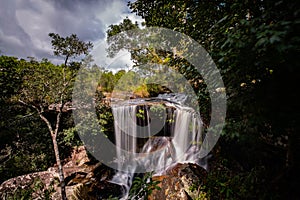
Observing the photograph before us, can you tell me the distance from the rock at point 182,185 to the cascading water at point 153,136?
176 centimetres

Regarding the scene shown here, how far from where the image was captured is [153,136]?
798 cm

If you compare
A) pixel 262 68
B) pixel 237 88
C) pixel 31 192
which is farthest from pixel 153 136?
pixel 262 68

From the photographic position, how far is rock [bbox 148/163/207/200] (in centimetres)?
333

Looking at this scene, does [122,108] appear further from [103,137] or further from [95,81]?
[95,81]

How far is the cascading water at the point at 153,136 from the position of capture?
6.12 meters

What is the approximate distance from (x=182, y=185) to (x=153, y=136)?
454 cm

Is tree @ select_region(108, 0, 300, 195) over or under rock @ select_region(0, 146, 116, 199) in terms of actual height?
over

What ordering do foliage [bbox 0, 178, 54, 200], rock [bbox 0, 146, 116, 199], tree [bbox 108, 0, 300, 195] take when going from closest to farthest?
1. tree [bbox 108, 0, 300, 195]
2. foliage [bbox 0, 178, 54, 200]
3. rock [bbox 0, 146, 116, 199]

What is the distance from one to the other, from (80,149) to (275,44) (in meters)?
8.78

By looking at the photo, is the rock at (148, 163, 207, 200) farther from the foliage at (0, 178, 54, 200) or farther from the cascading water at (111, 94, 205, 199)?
the foliage at (0, 178, 54, 200)

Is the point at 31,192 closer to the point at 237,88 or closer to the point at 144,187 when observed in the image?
the point at 144,187

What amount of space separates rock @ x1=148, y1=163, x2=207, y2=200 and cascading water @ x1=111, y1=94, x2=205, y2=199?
5.79ft

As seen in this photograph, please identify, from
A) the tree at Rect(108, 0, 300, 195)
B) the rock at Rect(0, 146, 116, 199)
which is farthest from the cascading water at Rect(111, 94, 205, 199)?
the tree at Rect(108, 0, 300, 195)

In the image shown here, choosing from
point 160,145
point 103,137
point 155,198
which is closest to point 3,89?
point 103,137
